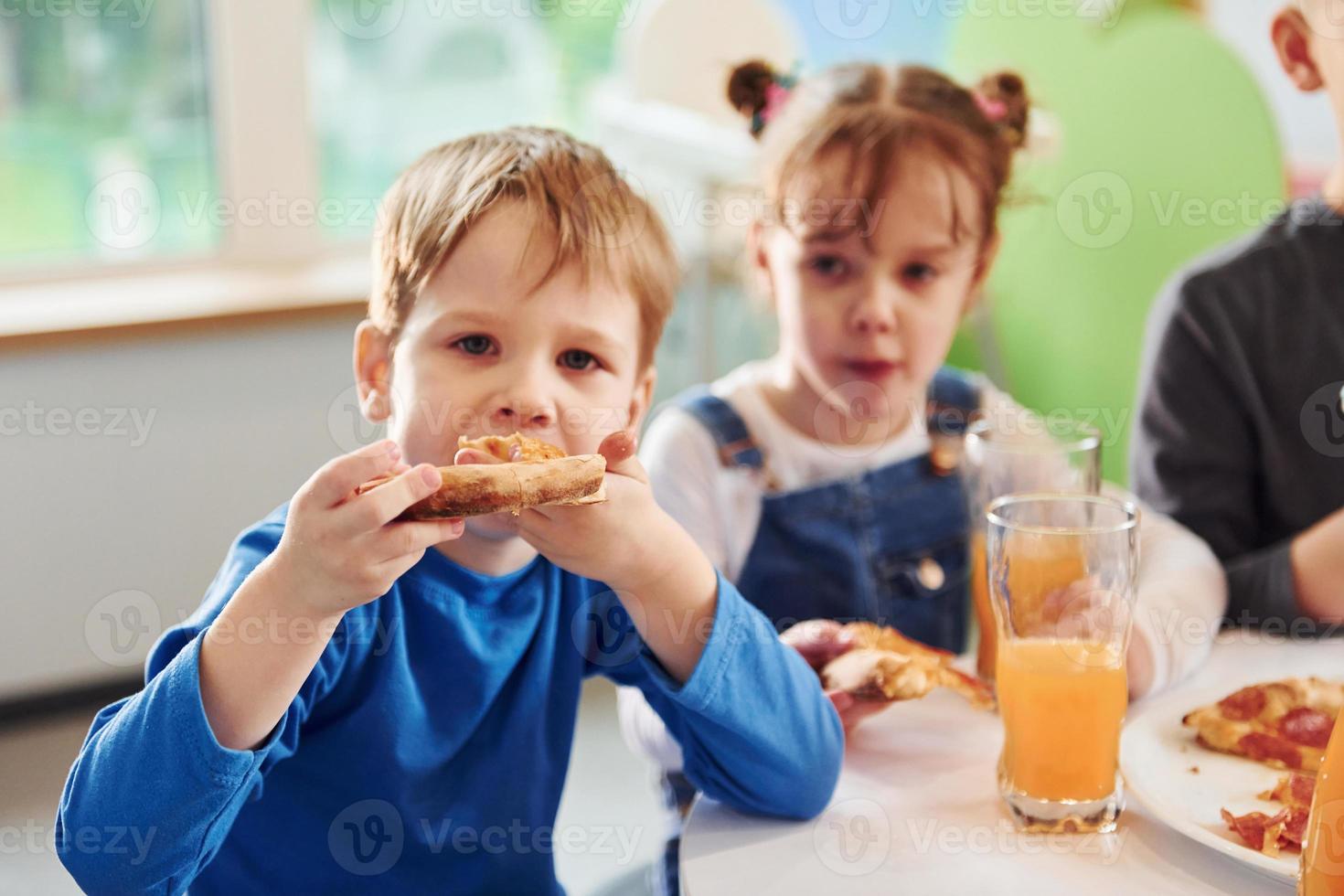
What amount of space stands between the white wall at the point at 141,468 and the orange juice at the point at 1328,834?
199 centimetres

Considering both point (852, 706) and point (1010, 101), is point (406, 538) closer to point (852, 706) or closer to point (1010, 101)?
point (852, 706)

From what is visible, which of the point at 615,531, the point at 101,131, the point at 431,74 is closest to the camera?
the point at 615,531

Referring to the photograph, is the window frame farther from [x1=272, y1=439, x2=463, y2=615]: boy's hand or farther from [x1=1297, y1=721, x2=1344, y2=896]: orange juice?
[x1=1297, y1=721, x2=1344, y2=896]: orange juice

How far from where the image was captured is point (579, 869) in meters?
2.11

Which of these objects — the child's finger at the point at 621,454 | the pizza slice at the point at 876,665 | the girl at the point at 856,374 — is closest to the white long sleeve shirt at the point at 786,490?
the girl at the point at 856,374

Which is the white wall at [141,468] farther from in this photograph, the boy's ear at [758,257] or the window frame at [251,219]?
the boy's ear at [758,257]

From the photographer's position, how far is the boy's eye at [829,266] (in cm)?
126

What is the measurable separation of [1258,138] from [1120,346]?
38 centimetres

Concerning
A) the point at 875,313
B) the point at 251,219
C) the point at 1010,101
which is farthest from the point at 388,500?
the point at 251,219

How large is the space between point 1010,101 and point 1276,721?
0.67 metres

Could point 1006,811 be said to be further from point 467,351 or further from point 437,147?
point 437,147

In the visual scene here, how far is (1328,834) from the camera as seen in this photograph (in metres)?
0.70

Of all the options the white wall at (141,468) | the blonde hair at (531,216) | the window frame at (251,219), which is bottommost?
the white wall at (141,468)

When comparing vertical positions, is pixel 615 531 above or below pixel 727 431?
above
